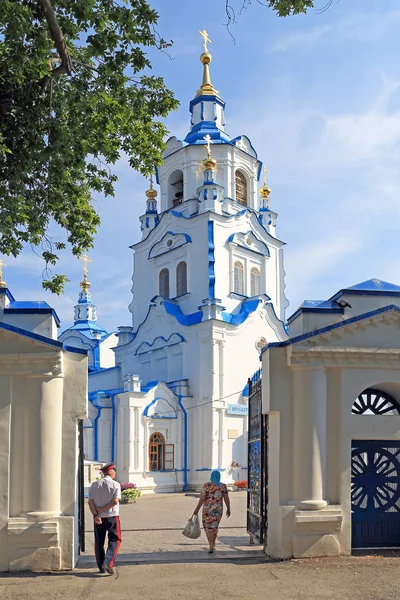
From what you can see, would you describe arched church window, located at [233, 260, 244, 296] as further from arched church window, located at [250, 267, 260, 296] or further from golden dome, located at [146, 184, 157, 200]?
golden dome, located at [146, 184, 157, 200]

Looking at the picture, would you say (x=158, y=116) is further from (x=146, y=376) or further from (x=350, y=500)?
(x=146, y=376)

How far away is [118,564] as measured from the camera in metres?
8.84

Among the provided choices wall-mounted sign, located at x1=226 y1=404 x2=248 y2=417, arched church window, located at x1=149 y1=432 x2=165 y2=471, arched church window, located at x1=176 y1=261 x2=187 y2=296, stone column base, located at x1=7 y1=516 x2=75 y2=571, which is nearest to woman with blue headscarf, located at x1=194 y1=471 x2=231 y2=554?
stone column base, located at x1=7 y1=516 x2=75 y2=571

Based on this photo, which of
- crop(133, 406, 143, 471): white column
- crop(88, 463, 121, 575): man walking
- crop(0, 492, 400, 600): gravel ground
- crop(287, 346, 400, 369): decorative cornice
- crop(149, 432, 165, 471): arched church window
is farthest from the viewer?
crop(149, 432, 165, 471): arched church window

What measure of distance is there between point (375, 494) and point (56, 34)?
7.33 m

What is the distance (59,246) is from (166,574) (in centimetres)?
621

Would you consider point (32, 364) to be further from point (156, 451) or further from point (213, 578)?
point (156, 451)

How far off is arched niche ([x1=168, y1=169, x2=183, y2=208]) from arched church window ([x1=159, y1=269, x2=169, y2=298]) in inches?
128

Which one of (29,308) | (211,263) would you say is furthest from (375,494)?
(211,263)

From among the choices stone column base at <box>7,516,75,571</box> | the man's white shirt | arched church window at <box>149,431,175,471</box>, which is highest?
the man's white shirt

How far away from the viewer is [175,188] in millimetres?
32125

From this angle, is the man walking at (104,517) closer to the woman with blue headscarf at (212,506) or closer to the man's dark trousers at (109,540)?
the man's dark trousers at (109,540)

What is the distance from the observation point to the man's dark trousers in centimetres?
830

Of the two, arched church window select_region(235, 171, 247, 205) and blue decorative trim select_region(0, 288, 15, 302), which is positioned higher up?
arched church window select_region(235, 171, 247, 205)
